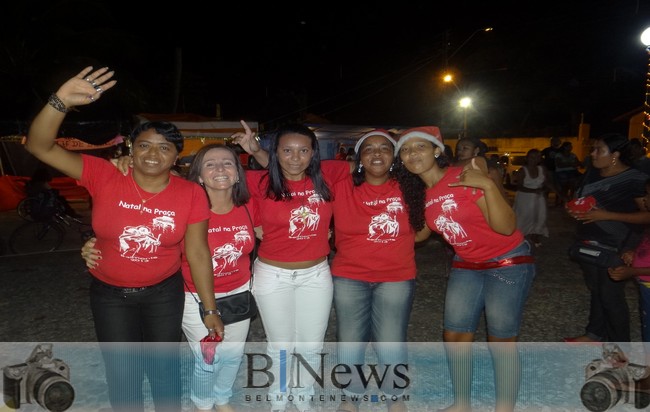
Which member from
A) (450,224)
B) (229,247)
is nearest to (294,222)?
(229,247)

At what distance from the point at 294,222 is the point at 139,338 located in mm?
1224

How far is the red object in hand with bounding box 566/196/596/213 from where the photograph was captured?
13.0 feet

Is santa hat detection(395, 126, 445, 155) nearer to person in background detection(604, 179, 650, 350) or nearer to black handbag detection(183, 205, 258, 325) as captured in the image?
black handbag detection(183, 205, 258, 325)

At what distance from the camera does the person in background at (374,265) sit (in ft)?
10.3

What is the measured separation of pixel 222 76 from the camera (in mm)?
47750

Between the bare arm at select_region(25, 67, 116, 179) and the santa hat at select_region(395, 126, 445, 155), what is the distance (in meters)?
1.88

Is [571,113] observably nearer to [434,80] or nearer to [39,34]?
[434,80]

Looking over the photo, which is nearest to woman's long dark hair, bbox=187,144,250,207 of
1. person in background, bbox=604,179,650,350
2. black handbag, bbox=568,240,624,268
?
person in background, bbox=604,179,650,350

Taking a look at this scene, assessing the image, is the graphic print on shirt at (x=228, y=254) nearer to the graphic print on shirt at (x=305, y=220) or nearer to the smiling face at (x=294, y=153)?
the graphic print on shirt at (x=305, y=220)

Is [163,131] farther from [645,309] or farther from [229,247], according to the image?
[645,309]

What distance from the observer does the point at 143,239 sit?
103 inches

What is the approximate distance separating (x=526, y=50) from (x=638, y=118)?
55.3 ft

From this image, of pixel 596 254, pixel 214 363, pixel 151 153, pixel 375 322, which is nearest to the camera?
pixel 151 153

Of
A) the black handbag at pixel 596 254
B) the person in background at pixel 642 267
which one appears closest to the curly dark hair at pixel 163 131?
the person in background at pixel 642 267
